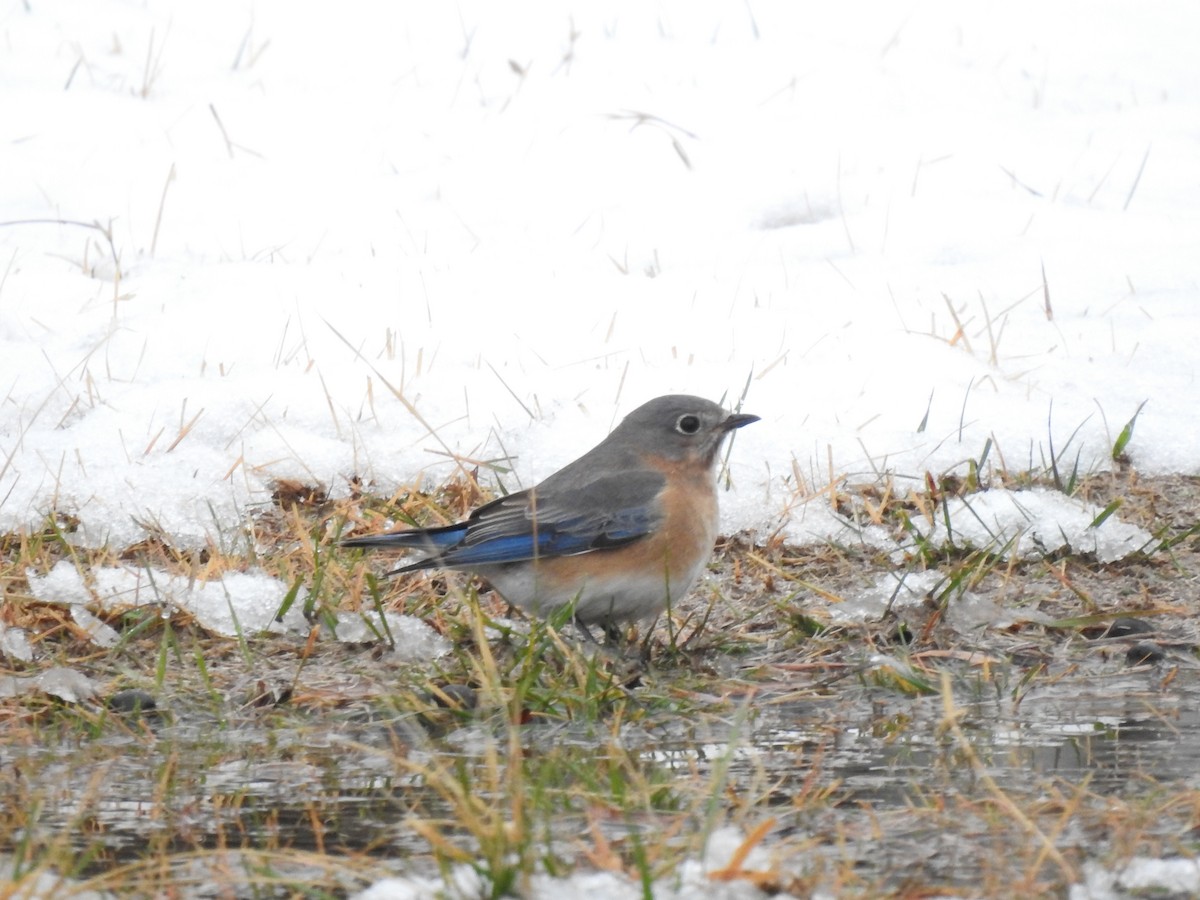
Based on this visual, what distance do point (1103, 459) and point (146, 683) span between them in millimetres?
4424

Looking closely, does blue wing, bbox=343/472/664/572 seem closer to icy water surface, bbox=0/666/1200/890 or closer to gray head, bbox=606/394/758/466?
gray head, bbox=606/394/758/466

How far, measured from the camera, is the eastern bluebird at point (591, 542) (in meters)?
5.54

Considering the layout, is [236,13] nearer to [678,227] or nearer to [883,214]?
[678,227]

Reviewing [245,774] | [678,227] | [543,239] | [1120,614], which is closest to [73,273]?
[543,239]

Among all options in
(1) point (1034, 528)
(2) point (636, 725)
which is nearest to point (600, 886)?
(2) point (636, 725)

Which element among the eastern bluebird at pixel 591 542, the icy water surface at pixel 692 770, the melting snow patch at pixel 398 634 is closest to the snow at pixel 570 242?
the eastern bluebird at pixel 591 542

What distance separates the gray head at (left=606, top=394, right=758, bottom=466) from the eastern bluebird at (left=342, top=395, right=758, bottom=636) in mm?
156

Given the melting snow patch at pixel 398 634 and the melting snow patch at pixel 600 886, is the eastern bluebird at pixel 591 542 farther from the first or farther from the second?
the melting snow patch at pixel 600 886

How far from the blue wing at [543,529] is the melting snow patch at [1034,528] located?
122cm

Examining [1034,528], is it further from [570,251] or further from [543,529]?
[570,251]

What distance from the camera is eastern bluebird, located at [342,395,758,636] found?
5539mm

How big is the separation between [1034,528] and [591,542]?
6.18 feet

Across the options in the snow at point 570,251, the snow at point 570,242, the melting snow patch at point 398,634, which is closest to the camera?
the melting snow patch at point 398,634

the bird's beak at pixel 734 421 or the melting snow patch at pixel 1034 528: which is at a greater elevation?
the bird's beak at pixel 734 421
